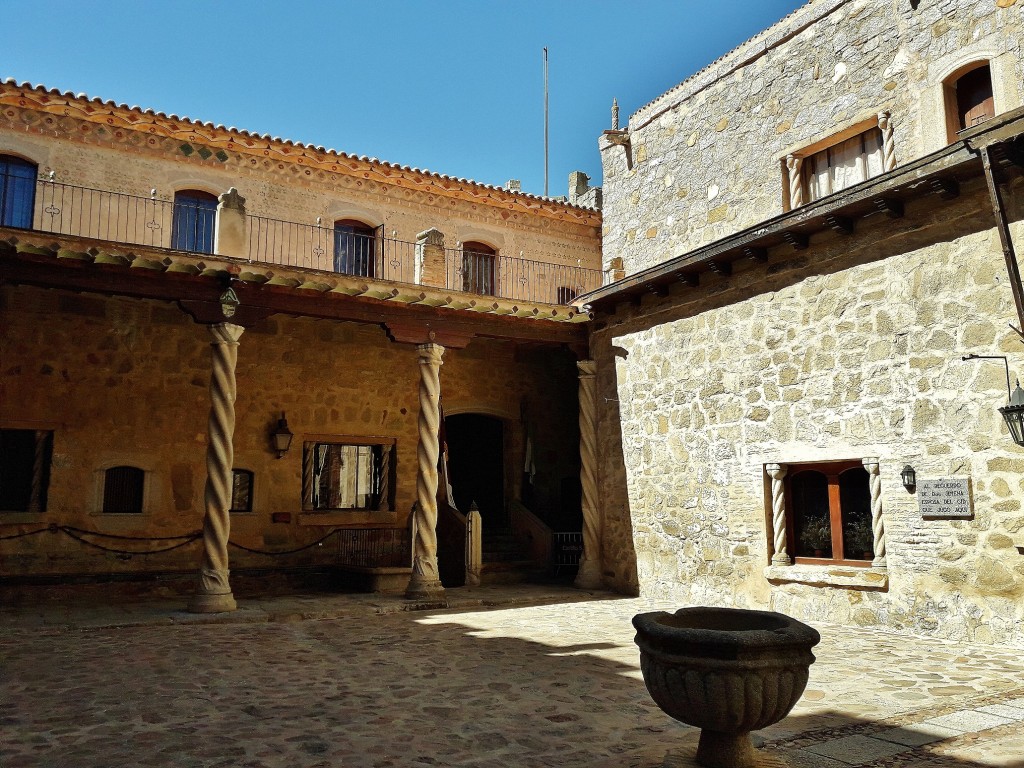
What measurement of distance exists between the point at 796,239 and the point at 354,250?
311 inches

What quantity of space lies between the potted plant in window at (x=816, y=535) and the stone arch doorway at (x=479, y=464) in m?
6.59

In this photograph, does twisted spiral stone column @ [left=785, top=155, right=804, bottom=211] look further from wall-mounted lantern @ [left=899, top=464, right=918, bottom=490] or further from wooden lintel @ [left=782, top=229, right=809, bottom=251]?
wall-mounted lantern @ [left=899, top=464, right=918, bottom=490]

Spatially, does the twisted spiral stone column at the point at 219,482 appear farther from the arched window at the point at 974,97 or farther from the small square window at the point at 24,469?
the arched window at the point at 974,97

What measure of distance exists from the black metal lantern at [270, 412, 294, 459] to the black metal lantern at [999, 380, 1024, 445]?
30.1 feet

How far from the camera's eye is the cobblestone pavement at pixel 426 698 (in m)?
4.35

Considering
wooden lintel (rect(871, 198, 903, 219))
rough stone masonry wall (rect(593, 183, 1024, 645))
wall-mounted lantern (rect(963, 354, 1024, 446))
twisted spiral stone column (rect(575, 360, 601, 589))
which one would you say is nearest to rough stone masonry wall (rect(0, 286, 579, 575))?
twisted spiral stone column (rect(575, 360, 601, 589))

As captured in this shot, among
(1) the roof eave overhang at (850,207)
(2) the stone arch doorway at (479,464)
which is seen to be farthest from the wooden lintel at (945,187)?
(2) the stone arch doorway at (479,464)

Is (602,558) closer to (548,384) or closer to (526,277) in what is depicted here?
(548,384)

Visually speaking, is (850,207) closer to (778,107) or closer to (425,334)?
(778,107)

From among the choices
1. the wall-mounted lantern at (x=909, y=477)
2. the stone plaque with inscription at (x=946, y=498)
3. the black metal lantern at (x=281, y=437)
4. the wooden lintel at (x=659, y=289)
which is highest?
the wooden lintel at (x=659, y=289)

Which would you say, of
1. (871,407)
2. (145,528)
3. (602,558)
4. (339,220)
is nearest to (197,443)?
(145,528)

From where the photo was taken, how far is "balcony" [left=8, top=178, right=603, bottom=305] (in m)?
11.6

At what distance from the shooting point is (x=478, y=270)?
50.9ft

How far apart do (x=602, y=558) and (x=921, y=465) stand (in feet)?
17.5
